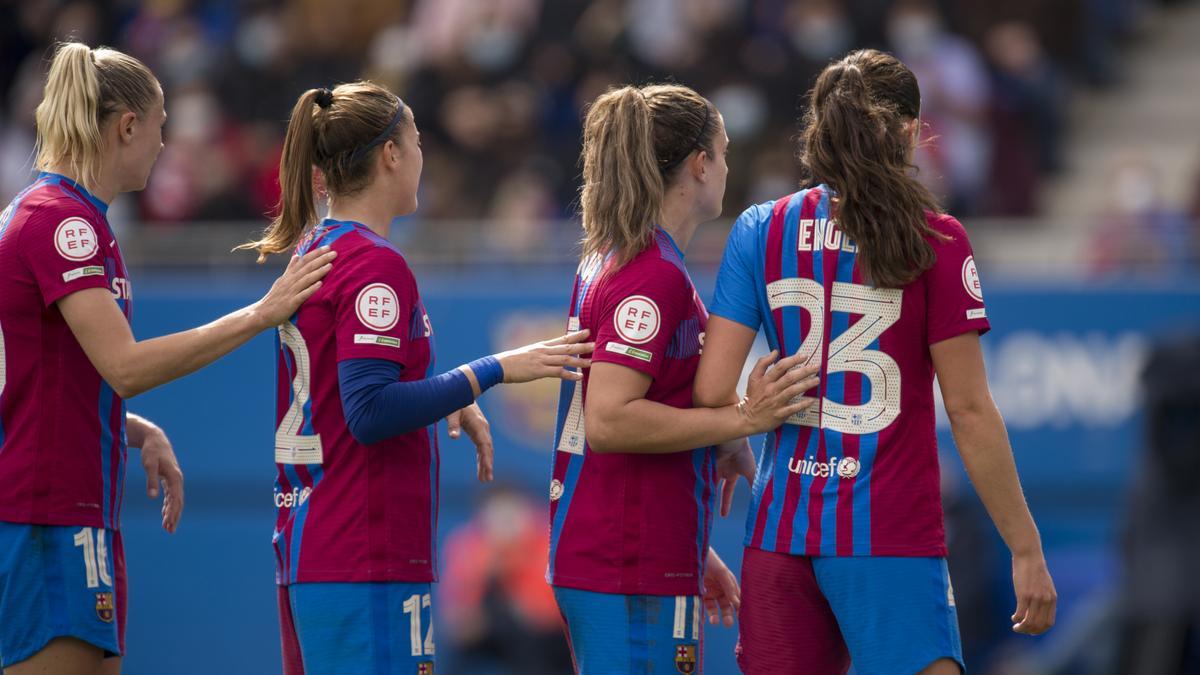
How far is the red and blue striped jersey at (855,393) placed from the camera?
3.51m

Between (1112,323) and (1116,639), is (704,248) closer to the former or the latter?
(1112,323)

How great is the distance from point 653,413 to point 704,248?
6.48 meters

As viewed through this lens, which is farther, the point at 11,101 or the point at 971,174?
the point at 11,101

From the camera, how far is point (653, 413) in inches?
140

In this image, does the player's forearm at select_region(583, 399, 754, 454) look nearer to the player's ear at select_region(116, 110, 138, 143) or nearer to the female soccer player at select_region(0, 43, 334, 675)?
the female soccer player at select_region(0, 43, 334, 675)

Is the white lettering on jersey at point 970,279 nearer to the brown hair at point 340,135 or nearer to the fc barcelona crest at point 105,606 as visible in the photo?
the brown hair at point 340,135

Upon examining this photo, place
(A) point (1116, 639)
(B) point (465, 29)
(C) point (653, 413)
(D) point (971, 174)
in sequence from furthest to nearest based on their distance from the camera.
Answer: (B) point (465, 29) < (D) point (971, 174) < (A) point (1116, 639) < (C) point (653, 413)

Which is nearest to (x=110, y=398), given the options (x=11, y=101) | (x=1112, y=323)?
(x=1112, y=323)

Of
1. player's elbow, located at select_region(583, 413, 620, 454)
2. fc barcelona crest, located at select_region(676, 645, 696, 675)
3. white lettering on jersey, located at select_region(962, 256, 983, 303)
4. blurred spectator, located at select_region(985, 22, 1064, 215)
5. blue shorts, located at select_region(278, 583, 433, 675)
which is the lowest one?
fc barcelona crest, located at select_region(676, 645, 696, 675)

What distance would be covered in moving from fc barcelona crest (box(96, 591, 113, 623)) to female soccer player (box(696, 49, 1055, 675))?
154 cm

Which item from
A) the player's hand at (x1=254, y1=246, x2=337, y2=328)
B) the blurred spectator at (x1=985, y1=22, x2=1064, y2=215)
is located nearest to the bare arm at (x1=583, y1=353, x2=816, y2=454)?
the player's hand at (x1=254, y1=246, x2=337, y2=328)

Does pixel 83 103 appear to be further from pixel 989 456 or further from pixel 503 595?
pixel 503 595

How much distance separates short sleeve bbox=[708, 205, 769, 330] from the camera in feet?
12.0

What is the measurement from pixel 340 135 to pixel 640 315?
86 centimetres
